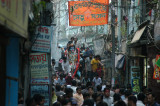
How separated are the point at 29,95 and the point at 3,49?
160 inches

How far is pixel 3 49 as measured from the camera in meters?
7.08

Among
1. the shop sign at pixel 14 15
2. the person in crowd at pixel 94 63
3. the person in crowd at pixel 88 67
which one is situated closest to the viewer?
the shop sign at pixel 14 15

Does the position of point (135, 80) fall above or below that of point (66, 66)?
below

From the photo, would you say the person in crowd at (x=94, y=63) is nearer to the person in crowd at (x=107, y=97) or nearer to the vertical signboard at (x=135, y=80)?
the vertical signboard at (x=135, y=80)

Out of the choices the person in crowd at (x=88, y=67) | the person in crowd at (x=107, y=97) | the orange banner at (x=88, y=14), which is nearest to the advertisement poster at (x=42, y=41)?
the person in crowd at (x=107, y=97)

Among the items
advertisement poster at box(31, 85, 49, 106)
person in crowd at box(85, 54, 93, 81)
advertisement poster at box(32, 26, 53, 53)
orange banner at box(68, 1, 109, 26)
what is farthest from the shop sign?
person in crowd at box(85, 54, 93, 81)

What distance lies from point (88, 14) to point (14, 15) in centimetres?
1215

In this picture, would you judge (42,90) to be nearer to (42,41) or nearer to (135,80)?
(42,41)

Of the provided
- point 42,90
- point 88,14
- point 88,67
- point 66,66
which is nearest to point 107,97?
point 42,90

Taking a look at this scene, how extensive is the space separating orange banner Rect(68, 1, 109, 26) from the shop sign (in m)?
10.6

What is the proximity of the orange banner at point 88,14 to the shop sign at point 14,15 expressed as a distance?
10581 mm

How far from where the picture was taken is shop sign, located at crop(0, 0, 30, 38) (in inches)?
219

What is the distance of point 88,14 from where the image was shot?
18391 millimetres

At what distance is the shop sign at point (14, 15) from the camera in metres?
5.57
